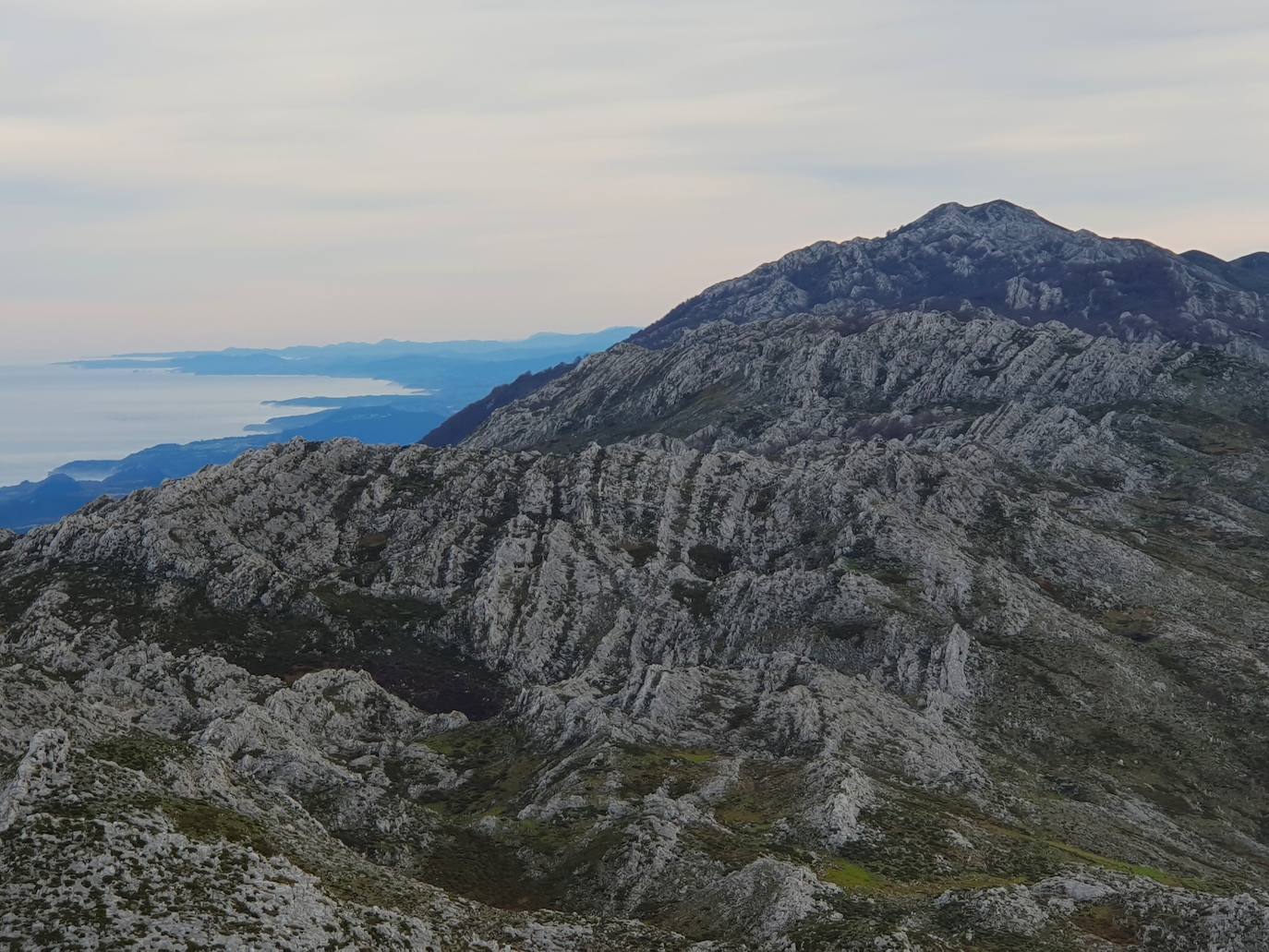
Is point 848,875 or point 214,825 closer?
point 214,825

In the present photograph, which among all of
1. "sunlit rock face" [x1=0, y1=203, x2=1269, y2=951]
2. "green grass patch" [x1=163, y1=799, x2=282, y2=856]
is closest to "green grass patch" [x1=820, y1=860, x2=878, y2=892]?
"sunlit rock face" [x1=0, y1=203, x2=1269, y2=951]

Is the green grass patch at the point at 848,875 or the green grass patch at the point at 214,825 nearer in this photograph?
the green grass patch at the point at 214,825

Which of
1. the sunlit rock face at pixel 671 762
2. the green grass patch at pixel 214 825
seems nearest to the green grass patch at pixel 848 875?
Result: the sunlit rock face at pixel 671 762

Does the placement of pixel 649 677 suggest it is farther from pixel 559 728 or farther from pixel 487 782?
pixel 487 782

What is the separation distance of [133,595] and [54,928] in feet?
519

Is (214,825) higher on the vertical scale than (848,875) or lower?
higher

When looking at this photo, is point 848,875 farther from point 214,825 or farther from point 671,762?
point 214,825

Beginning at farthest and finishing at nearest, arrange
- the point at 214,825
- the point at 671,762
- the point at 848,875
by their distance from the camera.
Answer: the point at 671,762 → the point at 848,875 → the point at 214,825

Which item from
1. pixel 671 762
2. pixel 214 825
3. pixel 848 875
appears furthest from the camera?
pixel 671 762

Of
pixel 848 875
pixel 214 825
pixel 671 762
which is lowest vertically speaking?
pixel 671 762

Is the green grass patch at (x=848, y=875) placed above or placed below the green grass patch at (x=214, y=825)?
below

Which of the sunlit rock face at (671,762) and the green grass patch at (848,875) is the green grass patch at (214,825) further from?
the green grass patch at (848,875)

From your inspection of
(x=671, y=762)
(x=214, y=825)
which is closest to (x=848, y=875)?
(x=671, y=762)

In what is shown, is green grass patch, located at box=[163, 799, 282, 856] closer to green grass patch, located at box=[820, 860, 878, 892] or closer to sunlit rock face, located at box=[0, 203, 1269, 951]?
sunlit rock face, located at box=[0, 203, 1269, 951]
